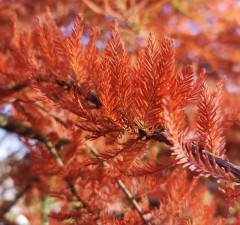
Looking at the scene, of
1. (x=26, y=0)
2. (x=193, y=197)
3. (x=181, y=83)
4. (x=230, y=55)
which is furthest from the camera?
(x=230, y=55)

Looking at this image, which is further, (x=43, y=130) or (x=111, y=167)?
(x=43, y=130)

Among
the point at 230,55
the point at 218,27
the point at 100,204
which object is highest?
the point at 218,27

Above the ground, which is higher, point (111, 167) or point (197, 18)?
point (197, 18)

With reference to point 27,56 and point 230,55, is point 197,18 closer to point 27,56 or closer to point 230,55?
point 230,55

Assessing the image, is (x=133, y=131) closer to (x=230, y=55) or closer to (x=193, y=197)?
(x=193, y=197)

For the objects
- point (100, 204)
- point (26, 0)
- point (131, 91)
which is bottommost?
point (100, 204)

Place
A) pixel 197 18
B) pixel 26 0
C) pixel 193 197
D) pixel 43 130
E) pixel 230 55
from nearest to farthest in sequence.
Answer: pixel 193 197 → pixel 43 130 → pixel 26 0 → pixel 197 18 → pixel 230 55

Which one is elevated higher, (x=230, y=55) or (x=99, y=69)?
(x=230, y=55)

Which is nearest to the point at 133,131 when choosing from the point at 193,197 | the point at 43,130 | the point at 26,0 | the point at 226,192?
the point at 226,192

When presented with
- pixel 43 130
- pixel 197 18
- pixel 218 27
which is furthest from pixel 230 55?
pixel 43 130
